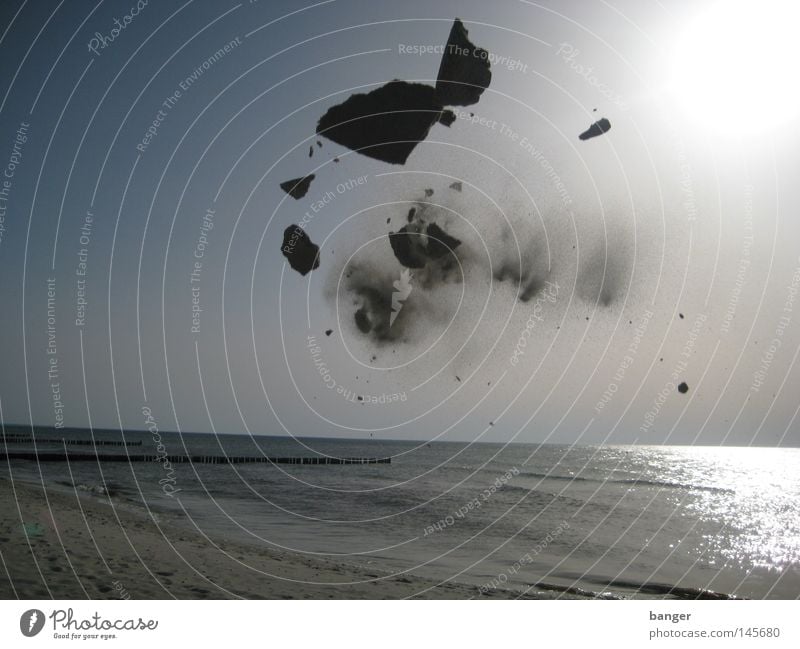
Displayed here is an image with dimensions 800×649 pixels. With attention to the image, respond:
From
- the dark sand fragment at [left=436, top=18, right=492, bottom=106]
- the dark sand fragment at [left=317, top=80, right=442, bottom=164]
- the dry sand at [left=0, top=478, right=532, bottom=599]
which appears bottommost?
the dry sand at [left=0, top=478, right=532, bottom=599]

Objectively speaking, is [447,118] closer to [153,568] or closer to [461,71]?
[461,71]

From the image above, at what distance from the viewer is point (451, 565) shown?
15.6 meters

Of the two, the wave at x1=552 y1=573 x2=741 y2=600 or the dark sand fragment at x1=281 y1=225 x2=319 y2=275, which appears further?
the wave at x1=552 y1=573 x2=741 y2=600

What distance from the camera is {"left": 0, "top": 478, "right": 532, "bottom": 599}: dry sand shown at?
999 centimetres

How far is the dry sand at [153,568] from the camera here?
9.99 m

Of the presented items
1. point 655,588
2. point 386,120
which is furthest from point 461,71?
point 655,588

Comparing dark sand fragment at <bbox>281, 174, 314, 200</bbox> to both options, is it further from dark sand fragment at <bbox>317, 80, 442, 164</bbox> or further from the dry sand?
the dry sand

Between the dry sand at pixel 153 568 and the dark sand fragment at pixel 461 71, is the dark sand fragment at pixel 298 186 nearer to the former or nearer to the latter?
the dark sand fragment at pixel 461 71

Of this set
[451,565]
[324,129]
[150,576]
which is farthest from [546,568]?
[324,129]

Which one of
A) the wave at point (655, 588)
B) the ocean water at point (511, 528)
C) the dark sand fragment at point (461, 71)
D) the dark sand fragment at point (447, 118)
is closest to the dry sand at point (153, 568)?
the ocean water at point (511, 528)

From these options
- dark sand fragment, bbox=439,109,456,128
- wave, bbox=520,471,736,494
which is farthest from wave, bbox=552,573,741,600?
wave, bbox=520,471,736,494

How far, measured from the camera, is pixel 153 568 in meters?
11.6

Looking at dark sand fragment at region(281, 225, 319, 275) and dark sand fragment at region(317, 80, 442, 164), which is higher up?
dark sand fragment at region(317, 80, 442, 164)
